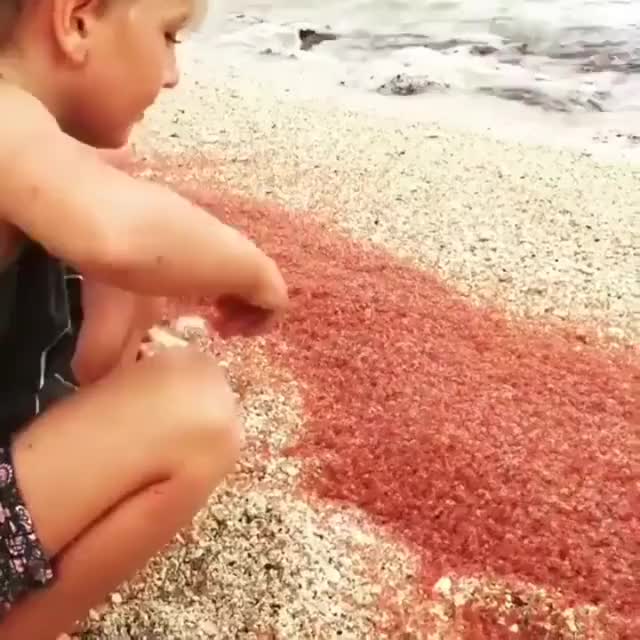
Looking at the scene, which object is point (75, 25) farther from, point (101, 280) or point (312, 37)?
point (312, 37)

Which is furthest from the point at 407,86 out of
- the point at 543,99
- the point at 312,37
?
the point at 312,37

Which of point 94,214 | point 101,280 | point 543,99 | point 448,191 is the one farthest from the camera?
point 543,99

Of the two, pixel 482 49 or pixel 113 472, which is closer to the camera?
pixel 113 472

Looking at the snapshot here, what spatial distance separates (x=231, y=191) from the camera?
1.88 meters

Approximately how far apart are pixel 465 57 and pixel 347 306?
182 centimetres

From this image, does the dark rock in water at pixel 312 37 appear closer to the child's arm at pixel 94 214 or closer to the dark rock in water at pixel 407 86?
the dark rock in water at pixel 407 86

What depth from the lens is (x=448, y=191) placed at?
1.93 m

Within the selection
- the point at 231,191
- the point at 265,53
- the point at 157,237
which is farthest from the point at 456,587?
the point at 265,53

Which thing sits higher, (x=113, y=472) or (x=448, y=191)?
(x=113, y=472)

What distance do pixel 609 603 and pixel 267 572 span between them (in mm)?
279

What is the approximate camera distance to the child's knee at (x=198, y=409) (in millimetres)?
797

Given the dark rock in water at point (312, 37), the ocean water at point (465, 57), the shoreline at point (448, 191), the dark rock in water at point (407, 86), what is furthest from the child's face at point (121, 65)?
the dark rock in water at point (312, 37)

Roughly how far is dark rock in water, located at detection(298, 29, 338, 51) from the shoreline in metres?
0.87

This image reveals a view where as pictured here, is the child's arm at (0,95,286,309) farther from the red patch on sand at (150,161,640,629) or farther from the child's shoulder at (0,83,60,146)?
the red patch on sand at (150,161,640,629)
